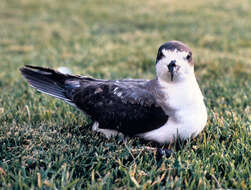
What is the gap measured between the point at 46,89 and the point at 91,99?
2.23 ft

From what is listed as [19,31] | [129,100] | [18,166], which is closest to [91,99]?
[129,100]

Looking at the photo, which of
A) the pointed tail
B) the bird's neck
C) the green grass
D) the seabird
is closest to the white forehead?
the seabird

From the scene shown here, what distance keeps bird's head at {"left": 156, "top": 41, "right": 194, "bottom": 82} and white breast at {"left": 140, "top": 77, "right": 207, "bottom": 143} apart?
0.30ft

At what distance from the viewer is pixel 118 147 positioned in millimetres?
3098

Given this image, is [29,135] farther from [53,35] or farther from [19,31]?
[19,31]

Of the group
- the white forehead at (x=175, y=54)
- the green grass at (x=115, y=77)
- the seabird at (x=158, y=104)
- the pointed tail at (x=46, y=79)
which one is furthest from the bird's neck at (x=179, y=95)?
the pointed tail at (x=46, y=79)

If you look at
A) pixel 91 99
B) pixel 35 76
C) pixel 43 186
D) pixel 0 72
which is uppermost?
pixel 0 72

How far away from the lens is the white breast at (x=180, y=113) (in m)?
3.12

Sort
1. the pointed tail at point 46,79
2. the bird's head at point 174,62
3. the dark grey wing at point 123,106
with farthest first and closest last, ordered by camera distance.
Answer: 1. the pointed tail at point 46,79
2. the dark grey wing at point 123,106
3. the bird's head at point 174,62

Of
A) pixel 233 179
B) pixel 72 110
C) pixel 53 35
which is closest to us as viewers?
pixel 233 179

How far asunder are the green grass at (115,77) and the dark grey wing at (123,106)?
175mm

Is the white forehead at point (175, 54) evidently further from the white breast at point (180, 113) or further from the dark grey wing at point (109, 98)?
the dark grey wing at point (109, 98)

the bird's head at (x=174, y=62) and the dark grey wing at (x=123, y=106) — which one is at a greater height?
the bird's head at (x=174, y=62)

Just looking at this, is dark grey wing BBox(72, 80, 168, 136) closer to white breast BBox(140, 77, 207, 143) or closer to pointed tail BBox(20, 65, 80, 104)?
white breast BBox(140, 77, 207, 143)
